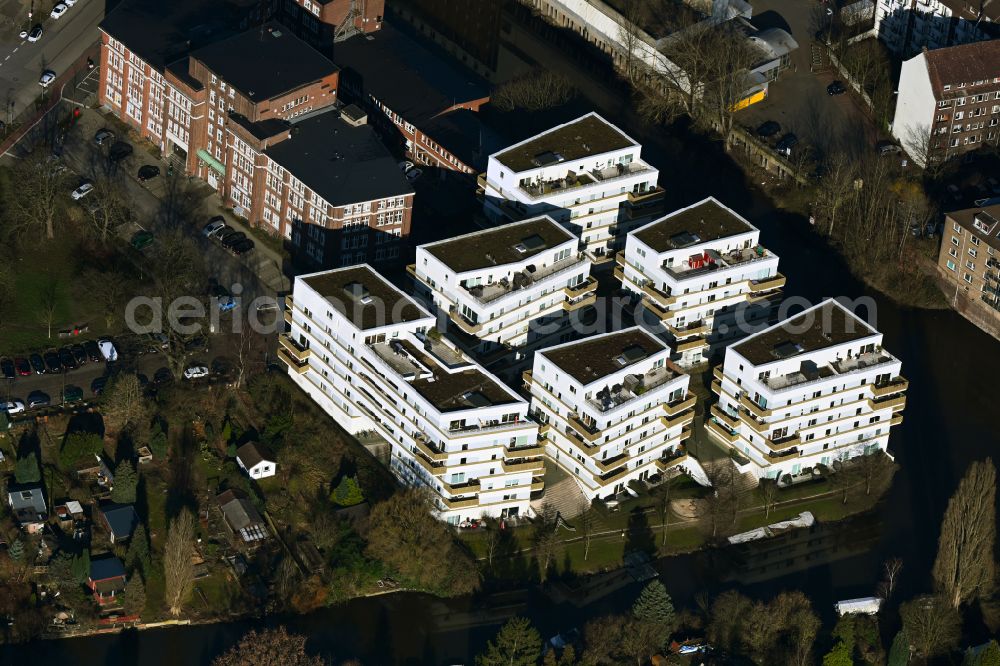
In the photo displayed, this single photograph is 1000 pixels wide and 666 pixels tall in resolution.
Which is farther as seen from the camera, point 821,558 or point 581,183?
point 581,183

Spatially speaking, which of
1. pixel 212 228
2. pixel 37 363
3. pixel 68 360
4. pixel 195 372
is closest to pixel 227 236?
pixel 212 228

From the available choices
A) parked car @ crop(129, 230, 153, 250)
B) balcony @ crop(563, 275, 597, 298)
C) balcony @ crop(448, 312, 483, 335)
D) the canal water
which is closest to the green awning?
parked car @ crop(129, 230, 153, 250)

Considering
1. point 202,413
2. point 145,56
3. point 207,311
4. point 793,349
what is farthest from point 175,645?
point 145,56

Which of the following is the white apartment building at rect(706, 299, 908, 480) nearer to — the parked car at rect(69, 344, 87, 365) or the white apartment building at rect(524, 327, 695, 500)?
the white apartment building at rect(524, 327, 695, 500)

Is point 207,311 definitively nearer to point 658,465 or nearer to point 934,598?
point 658,465

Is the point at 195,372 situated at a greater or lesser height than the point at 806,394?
lesser

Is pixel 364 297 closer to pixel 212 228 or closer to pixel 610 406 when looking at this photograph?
pixel 610 406
